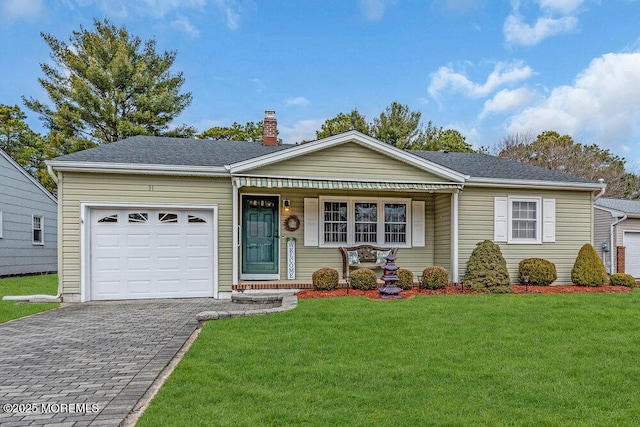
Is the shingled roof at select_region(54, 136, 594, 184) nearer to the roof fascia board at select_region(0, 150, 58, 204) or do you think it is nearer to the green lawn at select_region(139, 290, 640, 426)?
the green lawn at select_region(139, 290, 640, 426)

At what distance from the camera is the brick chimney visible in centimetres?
1368

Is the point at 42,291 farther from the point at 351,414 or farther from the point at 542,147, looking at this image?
the point at 542,147

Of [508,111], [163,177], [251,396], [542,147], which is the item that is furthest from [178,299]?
[542,147]

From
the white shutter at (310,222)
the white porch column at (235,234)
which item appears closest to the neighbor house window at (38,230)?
the white porch column at (235,234)

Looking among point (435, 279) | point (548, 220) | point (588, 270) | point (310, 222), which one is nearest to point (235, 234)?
point (310, 222)

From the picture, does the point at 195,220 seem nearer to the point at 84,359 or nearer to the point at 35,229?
the point at 84,359

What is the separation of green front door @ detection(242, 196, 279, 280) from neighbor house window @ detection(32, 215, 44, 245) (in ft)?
37.4

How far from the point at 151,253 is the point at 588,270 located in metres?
11.4

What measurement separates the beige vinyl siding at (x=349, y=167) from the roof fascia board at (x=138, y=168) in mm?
1188

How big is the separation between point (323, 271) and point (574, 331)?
5.48m

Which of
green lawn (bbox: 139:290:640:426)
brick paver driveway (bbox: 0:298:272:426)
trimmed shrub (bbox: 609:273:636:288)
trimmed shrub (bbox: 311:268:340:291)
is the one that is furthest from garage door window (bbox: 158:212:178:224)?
trimmed shrub (bbox: 609:273:636:288)

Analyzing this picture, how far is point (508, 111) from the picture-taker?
28.9 m

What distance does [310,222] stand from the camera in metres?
11.5

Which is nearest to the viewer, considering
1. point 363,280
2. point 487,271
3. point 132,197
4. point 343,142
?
point 132,197
